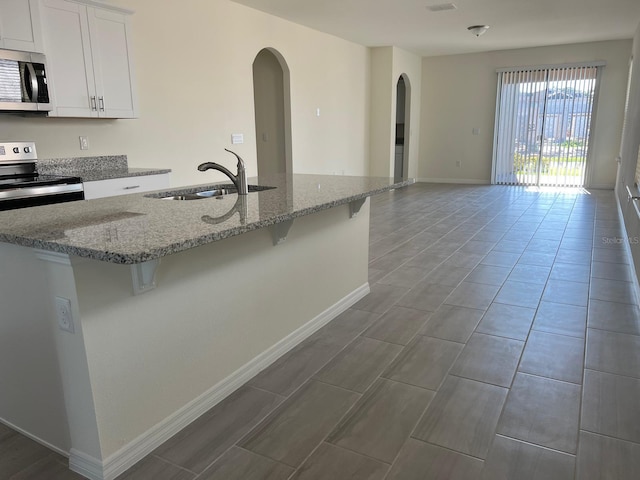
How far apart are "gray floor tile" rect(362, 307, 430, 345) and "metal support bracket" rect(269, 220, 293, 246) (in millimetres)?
801

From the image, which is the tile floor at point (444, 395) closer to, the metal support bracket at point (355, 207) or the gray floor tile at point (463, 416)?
the gray floor tile at point (463, 416)

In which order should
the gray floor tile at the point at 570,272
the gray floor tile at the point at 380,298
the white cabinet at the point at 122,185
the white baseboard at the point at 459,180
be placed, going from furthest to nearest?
the white baseboard at the point at 459,180 < the gray floor tile at the point at 570,272 < the white cabinet at the point at 122,185 < the gray floor tile at the point at 380,298

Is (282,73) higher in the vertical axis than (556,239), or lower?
higher

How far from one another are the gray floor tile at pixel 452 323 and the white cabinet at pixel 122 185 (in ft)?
8.07

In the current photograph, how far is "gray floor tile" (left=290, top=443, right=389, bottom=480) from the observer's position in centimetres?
163

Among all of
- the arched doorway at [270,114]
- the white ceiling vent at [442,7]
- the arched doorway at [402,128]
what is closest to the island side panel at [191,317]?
the white ceiling vent at [442,7]

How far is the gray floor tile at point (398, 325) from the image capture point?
2.72 metres

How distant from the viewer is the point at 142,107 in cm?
436

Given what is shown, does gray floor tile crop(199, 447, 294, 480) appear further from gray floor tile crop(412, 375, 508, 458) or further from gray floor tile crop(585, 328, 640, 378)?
gray floor tile crop(585, 328, 640, 378)

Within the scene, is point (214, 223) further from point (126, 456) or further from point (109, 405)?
point (126, 456)

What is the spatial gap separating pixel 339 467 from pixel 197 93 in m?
4.24

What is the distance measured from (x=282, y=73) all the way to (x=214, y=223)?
567 centimetres

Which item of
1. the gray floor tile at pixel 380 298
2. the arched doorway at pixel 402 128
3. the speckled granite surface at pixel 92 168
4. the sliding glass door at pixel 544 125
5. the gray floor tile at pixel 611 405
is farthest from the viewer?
the arched doorway at pixel 402 128

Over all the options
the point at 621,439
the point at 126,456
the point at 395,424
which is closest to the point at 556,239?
the point at 621,439
